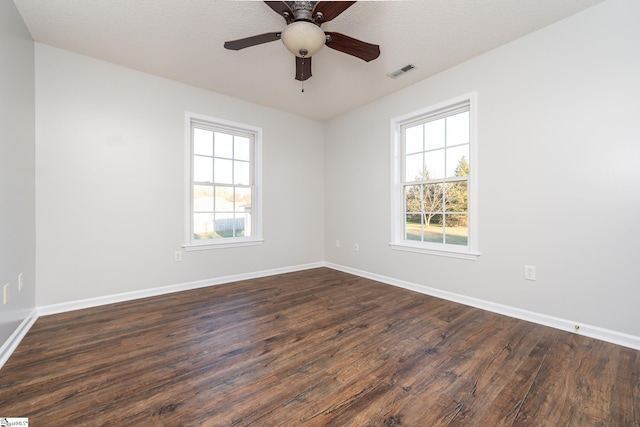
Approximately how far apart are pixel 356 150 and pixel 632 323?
338 cm

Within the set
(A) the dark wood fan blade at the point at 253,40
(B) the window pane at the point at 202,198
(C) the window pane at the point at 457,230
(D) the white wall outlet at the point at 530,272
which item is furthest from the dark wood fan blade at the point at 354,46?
(B) the window pane at the point at 202,198

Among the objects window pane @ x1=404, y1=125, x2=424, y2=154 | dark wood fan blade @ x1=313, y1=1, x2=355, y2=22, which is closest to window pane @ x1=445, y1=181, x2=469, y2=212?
window pane @ x1=404, y1=125, x2=424, y2=154

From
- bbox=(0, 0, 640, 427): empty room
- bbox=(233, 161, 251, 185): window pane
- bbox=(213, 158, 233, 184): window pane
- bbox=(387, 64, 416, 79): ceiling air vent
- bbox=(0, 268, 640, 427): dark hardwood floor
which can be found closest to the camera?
bbox=(0, 268, 640, 427): dark hardwood floor

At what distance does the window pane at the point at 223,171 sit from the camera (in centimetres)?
376

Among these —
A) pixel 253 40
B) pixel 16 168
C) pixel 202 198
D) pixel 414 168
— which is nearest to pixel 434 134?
pixel 414 168

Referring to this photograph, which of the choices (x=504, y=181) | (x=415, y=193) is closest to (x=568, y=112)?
(x=504, y=181)

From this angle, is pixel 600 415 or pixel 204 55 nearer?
pixel 600 415

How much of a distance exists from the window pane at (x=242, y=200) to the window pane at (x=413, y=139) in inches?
94.7

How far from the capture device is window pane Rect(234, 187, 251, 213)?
3.97 metres

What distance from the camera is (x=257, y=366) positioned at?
1.73 m

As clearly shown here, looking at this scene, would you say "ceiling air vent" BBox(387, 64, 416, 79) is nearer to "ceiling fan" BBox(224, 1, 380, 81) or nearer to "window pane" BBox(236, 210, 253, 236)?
"ceiling fan" BBox(224, 1, 380, 81)

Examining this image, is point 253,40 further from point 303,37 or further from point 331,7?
point 331,7

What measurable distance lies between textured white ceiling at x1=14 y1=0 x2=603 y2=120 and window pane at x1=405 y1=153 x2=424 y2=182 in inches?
37.2

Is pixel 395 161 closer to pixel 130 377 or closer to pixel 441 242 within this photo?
pixel 441 242
